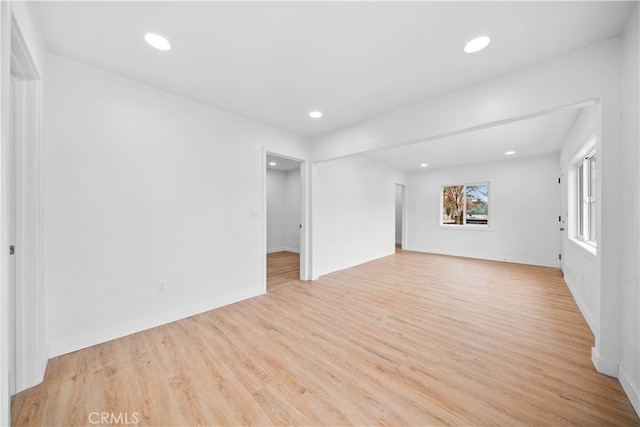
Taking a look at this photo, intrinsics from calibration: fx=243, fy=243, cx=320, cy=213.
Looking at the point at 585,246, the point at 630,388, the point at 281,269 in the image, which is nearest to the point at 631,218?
the point at 630,388

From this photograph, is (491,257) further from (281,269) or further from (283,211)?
(283,211)

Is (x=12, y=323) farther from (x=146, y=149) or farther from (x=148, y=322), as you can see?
(x=146, y=149)

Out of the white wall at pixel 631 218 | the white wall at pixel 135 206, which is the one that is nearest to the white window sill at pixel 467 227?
the white wall at pixel 631 218

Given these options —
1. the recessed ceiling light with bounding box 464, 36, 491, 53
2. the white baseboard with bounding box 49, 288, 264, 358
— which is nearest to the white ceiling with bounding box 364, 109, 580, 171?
the recessed ceiling light with bounding box 464, 36, 491, 53

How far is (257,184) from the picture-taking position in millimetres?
3457

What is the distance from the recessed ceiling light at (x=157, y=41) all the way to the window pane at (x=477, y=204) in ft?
22.8

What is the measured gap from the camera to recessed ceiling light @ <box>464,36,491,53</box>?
181cm

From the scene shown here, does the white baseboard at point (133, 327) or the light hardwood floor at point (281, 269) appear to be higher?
the white baseboard at point (133, 327)

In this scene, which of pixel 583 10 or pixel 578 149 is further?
pixel 578 149

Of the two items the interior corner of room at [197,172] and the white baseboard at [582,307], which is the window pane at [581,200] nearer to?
the interior corner of room at [197,172]

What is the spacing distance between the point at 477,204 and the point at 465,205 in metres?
0.27

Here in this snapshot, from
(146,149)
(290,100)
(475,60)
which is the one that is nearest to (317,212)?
(290,100)

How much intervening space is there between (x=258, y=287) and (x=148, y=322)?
4.36 feet

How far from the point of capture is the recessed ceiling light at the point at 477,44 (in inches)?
71.2
